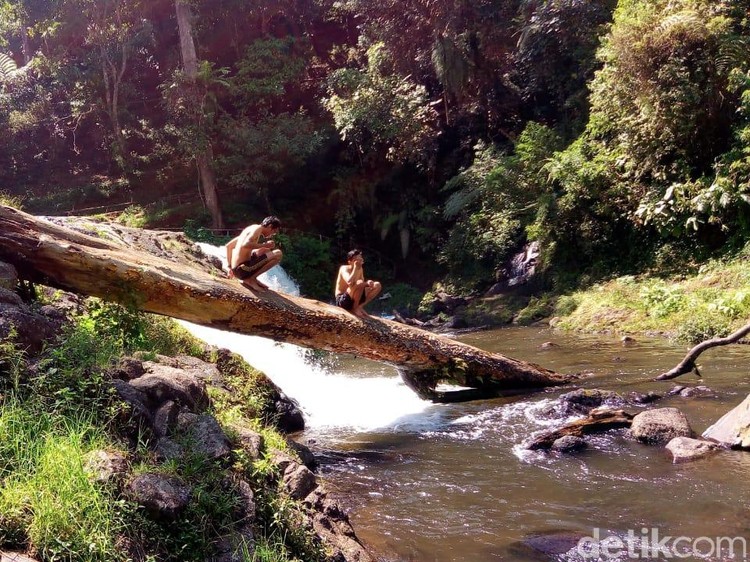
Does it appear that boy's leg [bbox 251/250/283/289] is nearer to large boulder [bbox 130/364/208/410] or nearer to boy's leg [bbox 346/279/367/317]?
boy's leg [bbox 346/279/367/317]

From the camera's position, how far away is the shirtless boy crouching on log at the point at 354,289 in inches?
391

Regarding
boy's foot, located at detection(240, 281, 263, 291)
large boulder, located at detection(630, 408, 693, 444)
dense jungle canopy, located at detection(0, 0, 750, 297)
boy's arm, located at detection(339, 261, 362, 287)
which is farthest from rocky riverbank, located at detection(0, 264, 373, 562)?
dense jungle canopy, located at detection(0, 0, 750, 297)

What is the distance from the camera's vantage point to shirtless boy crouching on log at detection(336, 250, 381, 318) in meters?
9.92

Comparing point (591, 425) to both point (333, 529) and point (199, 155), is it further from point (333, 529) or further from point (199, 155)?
point (199, 155)

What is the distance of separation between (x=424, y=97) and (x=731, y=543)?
23.6 metres

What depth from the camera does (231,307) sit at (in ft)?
27.6

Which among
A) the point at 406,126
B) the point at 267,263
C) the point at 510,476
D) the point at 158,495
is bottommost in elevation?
the point at 510,476

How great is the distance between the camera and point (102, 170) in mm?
35781

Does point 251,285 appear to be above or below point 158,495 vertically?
above

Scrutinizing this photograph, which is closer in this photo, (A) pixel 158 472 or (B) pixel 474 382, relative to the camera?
(A) pixel 158 472

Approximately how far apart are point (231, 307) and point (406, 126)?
1869 centimetres

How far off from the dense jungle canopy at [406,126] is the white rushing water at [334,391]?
9.45m

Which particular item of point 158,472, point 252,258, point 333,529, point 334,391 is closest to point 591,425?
point 333,529

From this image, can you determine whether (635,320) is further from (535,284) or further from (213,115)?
(213,115)
